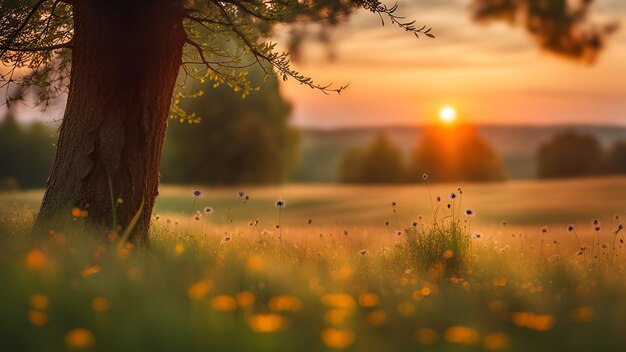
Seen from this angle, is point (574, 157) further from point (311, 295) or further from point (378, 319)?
point (378, 319)

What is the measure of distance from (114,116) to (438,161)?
49.6 metres

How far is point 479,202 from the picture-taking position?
102ft

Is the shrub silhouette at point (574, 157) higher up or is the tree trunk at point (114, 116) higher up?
the shrub silhouette at point (574, 157)

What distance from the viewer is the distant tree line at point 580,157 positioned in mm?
48438

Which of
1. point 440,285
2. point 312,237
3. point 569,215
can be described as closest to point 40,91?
point 312,237

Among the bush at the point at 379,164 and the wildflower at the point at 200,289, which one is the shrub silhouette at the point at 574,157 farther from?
the wildflower at the point at 200,289

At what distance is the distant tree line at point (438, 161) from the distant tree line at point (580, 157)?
6.12m

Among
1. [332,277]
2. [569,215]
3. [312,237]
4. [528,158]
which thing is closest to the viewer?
[332,277]

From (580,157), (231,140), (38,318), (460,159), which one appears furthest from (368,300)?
(460,159)

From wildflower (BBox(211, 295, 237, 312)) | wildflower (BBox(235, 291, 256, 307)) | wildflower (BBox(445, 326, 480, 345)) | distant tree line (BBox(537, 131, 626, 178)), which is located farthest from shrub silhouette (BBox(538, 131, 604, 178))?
wildflower (BBox(211, 295, 237, 312))

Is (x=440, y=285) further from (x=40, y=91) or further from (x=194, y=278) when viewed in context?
(x=40, y=91)

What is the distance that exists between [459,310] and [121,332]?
97.1 inches

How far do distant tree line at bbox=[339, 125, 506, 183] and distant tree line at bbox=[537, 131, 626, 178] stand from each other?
6.12 metres

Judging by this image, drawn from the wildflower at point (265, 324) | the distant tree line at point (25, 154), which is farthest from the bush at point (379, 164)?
the wildflower at point (265, 324)
